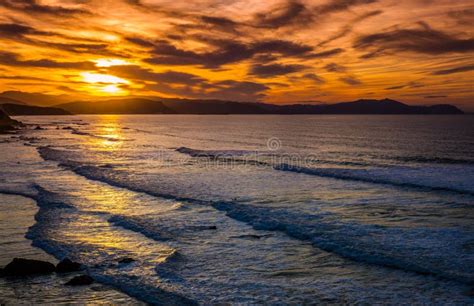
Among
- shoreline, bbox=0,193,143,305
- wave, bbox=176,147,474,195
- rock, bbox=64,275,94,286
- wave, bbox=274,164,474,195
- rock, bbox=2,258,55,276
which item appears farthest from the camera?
wave, bbox=176,147,474,195

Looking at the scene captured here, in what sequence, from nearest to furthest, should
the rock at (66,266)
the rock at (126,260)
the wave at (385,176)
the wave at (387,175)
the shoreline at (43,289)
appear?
the shoreline at (43,289) < the rock at (66,266) < the rock at (126,260) < the wave at (385,176) < the wave at (387,175)

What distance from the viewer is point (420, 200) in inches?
1064

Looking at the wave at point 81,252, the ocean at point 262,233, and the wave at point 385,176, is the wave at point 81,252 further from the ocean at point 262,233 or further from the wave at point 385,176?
the wave at point 385,176

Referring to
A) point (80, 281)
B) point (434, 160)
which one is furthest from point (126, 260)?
point (434, 160)

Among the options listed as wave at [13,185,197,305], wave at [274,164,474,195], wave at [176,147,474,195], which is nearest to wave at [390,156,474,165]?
wave at [176,147,474,195]

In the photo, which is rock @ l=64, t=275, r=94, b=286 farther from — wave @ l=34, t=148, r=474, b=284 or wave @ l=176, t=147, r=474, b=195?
wave @ l=176, t=147, r=474, b=195

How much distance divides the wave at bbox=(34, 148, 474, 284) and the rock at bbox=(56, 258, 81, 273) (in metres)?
4.55

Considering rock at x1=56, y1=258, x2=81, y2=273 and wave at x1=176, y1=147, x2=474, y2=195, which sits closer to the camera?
rock at x1=56, y1=258, x2=81, y2=273

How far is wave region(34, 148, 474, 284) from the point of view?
49.1 ft

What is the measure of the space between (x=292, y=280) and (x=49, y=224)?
1294 centimetres

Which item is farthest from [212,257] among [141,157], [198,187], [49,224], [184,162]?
[141,157]

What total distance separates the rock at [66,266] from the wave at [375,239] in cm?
455

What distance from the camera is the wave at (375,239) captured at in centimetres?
1495

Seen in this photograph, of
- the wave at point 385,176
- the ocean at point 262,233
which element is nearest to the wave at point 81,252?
the ocean at point 262,233
